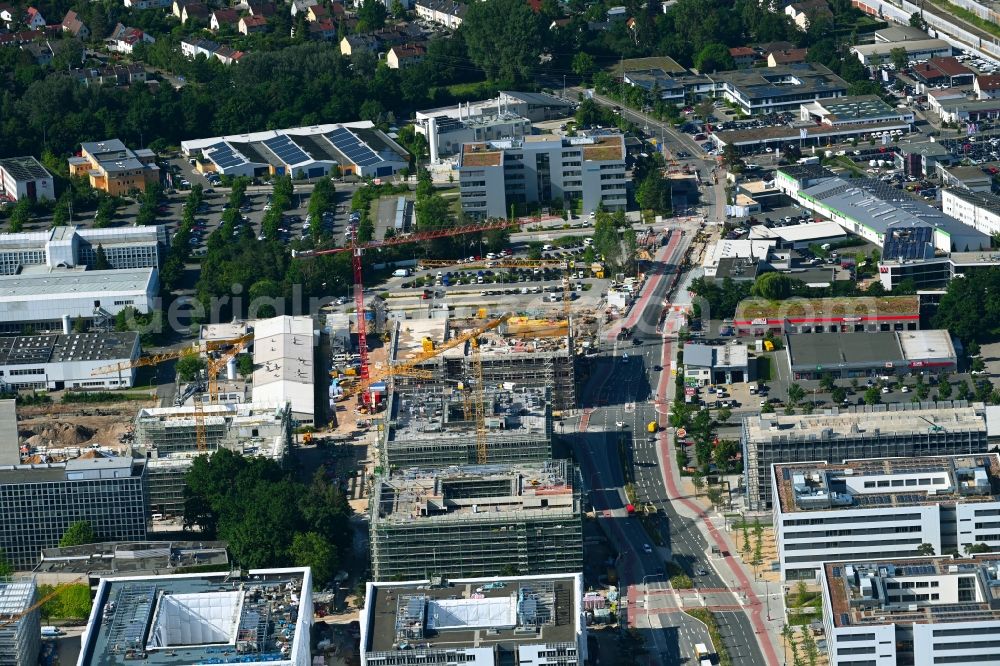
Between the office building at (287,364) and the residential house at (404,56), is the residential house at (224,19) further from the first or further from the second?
the office building at (287,364)

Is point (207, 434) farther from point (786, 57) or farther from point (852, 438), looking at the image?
point (786, 57)

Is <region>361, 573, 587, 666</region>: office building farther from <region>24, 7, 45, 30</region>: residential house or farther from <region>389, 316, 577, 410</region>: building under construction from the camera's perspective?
<region>24, 7, 45, 30</region>: residential house

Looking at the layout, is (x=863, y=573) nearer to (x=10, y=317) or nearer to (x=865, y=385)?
(x=865, y=385)

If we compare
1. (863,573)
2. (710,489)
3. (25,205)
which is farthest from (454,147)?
(863,573)

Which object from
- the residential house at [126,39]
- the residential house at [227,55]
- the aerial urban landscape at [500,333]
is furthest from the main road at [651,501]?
the residential house at [126,39]

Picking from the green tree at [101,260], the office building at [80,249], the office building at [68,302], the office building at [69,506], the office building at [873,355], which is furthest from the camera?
the green tree at [101,260]

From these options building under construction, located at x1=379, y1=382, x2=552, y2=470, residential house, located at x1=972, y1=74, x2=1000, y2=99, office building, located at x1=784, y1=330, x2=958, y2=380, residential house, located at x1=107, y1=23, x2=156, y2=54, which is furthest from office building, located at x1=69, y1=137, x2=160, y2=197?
residential house, located at x1=972, y1=74, x2=1000, y2=99
